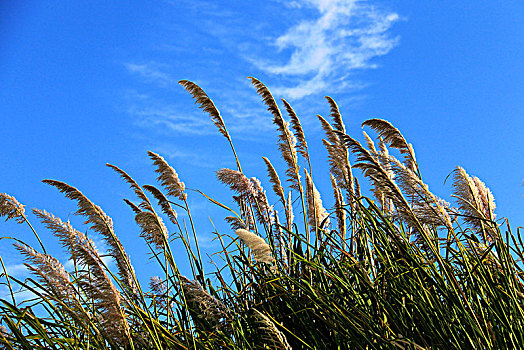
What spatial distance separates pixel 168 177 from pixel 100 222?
848 millimetres

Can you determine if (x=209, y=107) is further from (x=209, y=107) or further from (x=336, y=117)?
(x=336, y=117)

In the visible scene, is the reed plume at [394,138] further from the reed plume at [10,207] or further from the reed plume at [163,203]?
the reed plume at [10,207]

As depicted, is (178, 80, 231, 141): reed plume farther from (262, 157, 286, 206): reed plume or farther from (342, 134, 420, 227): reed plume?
(342, 134, 420, 227): reed plume

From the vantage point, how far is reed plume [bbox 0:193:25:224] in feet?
11.5

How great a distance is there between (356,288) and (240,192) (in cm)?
129

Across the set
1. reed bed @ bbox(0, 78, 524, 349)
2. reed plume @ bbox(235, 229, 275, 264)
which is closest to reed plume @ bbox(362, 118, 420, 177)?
reed bed @ bbox(0, 78, 524, 349)

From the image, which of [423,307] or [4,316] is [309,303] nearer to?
[423,307]

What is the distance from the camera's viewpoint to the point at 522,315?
274 centimetres

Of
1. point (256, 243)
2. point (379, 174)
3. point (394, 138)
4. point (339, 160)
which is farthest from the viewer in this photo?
point (339, 160)

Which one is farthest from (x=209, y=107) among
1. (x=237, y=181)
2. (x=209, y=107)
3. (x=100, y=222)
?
(x=100, y=222)

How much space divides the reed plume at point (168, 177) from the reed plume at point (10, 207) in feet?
3.38

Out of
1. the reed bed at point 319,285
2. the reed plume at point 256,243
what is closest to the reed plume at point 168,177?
the reed bed at point 319,285

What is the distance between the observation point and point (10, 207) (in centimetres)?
354

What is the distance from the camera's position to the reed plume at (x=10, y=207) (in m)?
3.51
